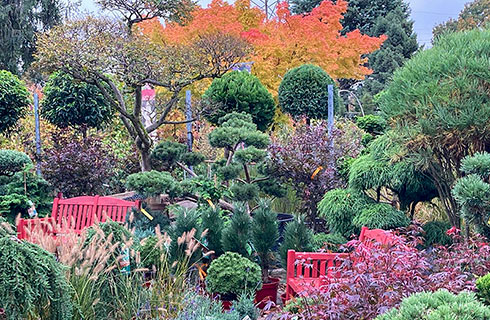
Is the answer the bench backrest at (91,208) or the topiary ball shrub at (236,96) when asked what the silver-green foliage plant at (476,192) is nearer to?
the bench backrest at (91,208)

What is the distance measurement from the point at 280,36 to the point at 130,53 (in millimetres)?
8314

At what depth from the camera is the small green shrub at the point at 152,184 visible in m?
5.96

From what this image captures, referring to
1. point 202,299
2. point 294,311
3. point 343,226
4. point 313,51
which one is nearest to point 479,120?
point 343,226

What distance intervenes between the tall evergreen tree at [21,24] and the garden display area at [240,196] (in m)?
8.67

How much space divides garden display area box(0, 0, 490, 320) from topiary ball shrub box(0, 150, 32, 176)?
27mm

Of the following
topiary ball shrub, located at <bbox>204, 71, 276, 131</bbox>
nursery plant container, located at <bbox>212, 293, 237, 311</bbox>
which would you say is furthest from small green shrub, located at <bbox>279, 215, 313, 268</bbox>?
topiary ball shrub, located at <bbox>204, 71, 276, 131</bbox>

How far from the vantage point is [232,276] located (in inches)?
169

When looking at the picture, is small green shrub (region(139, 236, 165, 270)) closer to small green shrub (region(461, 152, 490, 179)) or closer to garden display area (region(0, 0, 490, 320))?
garden display area (region(0, 0, 490, 320))

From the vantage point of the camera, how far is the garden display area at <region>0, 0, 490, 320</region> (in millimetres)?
2895

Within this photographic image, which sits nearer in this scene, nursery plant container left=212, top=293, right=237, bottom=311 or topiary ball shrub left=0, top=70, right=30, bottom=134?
nursery plant container left=212, top=293, right=237, bottom=311

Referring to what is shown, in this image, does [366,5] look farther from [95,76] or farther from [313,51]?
[95,76]

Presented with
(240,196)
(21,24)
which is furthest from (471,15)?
(240,196)

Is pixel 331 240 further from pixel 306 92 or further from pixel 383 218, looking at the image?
pixel 306 92

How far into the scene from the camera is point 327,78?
941cm
